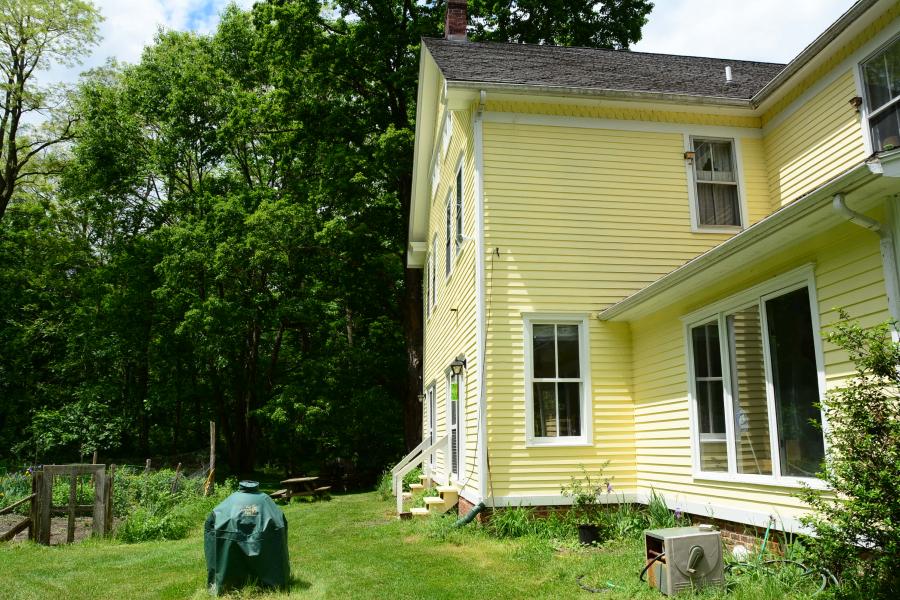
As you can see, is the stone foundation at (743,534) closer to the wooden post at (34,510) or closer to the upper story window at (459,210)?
the upper story window at (459,210)

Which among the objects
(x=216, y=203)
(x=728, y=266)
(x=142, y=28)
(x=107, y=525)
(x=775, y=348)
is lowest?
(x=107, y=525)

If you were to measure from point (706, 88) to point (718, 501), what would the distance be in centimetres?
665

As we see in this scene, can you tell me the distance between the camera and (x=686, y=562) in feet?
18.7

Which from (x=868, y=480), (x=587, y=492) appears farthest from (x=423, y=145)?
(x=868, y=480)

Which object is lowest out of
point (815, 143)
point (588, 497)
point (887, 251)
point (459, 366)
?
point (588, 497)

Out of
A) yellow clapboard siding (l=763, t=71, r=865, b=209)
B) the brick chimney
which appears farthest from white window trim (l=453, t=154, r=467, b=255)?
yellow clapboard siding (l=763, t=71, r=865, b=209)

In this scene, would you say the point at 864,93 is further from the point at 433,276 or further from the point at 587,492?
the point at 433,276

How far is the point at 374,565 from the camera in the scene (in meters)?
7.70

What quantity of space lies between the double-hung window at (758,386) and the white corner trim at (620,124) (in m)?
3.85

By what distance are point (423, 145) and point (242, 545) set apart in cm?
1156

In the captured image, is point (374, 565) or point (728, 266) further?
point (374, 565)

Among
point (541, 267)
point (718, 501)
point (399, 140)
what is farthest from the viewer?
point (399, 140)

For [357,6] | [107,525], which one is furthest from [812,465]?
[357,6]

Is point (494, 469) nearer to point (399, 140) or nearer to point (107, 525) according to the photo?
point (107, 525)
